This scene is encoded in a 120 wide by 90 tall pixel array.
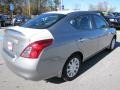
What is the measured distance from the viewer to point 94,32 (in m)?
5.84

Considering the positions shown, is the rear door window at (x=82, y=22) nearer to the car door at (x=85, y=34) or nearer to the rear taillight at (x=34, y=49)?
the car door at (x=85, y=34)

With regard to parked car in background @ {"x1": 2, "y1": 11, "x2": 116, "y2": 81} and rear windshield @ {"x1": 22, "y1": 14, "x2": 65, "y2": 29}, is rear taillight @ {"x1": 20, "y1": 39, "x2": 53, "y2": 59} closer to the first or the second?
parked car in background @ {"x1": 2, "y1": 11, "x2": 116, "y2": 81}

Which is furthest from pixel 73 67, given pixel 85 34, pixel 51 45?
pixel 51 45

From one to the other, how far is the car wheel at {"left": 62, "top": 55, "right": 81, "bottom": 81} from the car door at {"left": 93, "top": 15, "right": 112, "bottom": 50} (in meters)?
1.38

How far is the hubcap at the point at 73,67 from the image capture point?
193 inches

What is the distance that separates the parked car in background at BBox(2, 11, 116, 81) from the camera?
405 cm

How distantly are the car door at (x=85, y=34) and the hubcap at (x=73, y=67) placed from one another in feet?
1.06

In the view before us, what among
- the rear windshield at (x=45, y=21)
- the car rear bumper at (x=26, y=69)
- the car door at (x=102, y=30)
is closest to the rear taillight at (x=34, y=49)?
the car rear bumper at (x=26, y=69)

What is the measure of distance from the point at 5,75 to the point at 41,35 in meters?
1.85

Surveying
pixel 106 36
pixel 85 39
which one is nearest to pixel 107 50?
pixel 106 36

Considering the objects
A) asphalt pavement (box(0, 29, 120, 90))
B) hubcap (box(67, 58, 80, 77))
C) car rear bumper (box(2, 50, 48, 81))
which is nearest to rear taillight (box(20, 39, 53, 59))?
car rear bumper (box(2, 50, 48, 81))

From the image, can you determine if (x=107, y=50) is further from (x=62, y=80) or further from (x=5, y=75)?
(x=5, y=75)

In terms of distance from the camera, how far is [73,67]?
5.05 metres

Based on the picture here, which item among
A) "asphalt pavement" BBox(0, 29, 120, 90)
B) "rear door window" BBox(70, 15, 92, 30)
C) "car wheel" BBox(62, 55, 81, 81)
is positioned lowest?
"asphalt pavement" BBox(0, 29, 120, 90)
